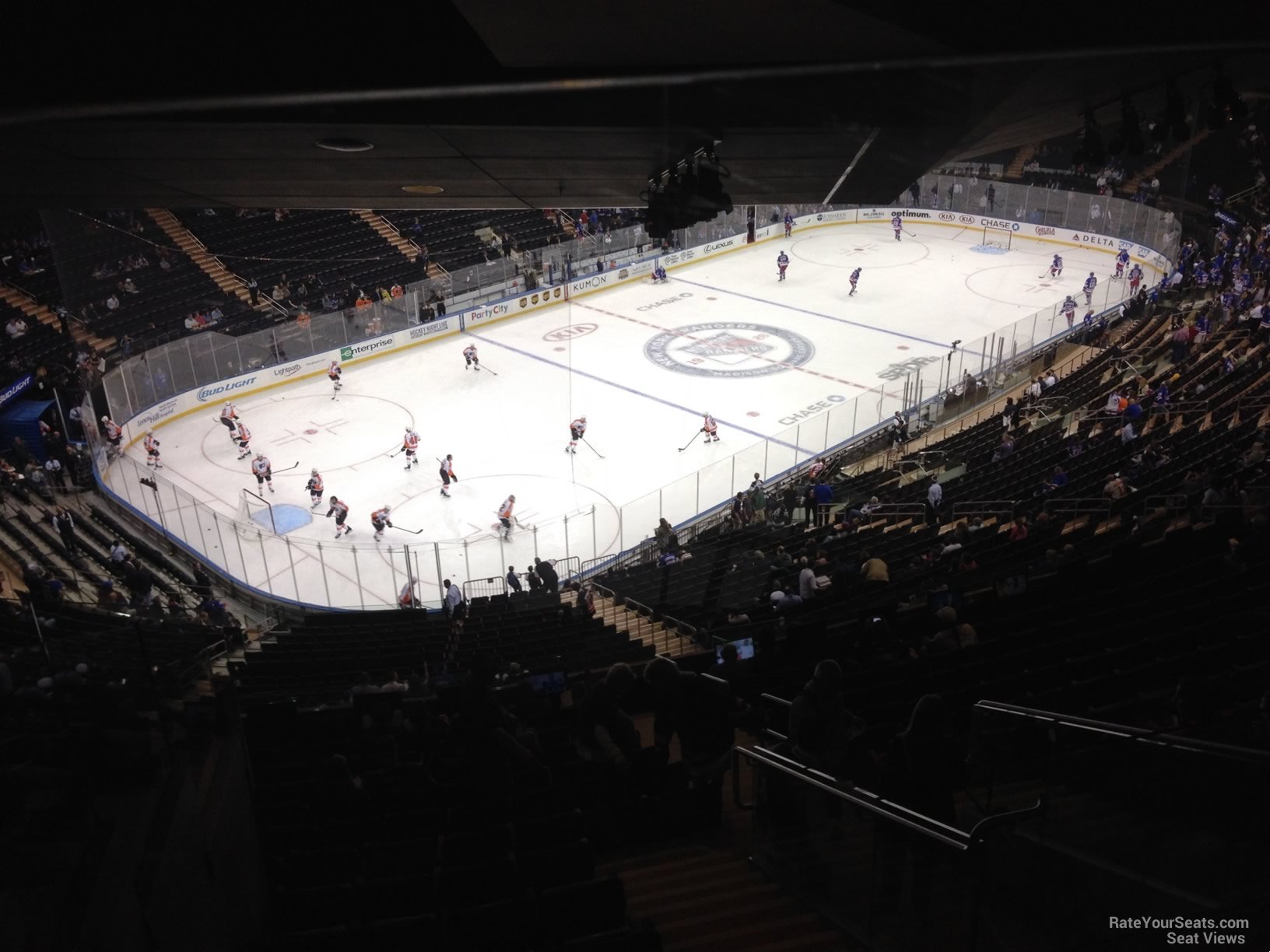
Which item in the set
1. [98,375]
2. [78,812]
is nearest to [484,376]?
[98,375]

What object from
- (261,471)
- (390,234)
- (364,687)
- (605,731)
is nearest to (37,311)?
(261,471)

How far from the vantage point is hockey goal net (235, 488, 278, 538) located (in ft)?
63.2

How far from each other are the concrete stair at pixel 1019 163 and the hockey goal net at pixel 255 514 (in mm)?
33819

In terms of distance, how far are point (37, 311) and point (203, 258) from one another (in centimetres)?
563

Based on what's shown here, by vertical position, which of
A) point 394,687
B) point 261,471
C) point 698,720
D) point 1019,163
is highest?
point 698,720

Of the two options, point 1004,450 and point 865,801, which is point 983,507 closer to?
point 1004,450

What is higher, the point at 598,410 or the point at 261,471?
the point at 261,471

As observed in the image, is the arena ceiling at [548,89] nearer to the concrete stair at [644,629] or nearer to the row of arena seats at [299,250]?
the concrete stair at [644,629]

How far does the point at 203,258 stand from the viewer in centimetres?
3011

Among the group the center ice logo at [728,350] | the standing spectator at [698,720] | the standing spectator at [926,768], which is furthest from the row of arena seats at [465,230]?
the standing spectator at [926,768]

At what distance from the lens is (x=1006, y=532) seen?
13.9 m

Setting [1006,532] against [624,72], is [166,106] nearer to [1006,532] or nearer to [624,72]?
[624,72]

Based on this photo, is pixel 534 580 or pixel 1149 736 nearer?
pixel 1149 736

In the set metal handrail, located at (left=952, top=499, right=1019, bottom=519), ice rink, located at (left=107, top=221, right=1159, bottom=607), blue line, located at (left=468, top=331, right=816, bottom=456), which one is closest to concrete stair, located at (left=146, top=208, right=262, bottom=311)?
ice rink, located at (left=107, top=221, right=1159, bottom=607)
